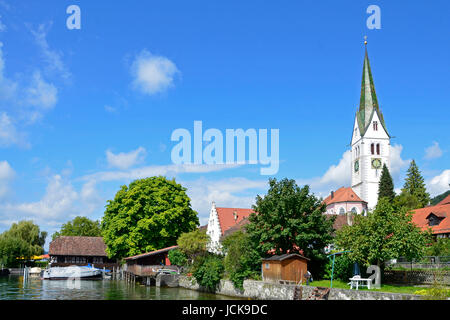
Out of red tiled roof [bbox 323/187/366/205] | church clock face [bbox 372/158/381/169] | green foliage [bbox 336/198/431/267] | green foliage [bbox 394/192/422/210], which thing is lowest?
green foliage [bbox 336/198/431/267]

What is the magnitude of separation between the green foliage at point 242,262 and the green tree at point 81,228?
6596 centimetres

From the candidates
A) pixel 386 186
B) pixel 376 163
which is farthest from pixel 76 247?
pixel 376 163

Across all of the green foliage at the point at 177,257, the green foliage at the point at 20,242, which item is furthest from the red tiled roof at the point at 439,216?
the green foliage at the point at 20,242

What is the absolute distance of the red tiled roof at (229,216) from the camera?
209 ft

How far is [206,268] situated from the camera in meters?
39.9

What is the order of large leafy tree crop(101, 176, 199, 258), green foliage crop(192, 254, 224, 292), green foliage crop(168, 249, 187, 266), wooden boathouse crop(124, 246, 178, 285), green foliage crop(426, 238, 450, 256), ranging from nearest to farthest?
green foliage crop(426, 238, 450, 256)
green foliage crop(192, 254, 224, 292)
green foliage crop(168, 249, 187, 266)
wooden boathouse crop(124, 246, 178, 285)
large leafy tree crop(101, 176, 199, 258)

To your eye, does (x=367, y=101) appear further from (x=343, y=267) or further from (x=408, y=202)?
(x=343, y=267)

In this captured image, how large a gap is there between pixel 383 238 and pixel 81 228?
82.2m

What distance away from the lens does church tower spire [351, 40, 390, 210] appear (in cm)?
10431

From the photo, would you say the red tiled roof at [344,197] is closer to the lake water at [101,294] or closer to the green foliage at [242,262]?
the lake water at [101,294]

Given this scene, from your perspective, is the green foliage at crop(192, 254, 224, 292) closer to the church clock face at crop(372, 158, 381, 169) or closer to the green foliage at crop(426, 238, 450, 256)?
the green foliage at crop(426, 238, 450, 256)

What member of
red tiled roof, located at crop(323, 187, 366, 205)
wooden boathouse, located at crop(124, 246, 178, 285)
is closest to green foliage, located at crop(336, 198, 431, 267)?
wooden boathouse, located at crop(124, 246, 178, 285)

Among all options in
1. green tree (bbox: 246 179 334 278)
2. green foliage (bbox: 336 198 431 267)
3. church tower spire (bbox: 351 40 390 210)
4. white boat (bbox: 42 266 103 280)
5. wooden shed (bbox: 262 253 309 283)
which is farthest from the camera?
church tower spire (bbox: 351 40 390 210)
